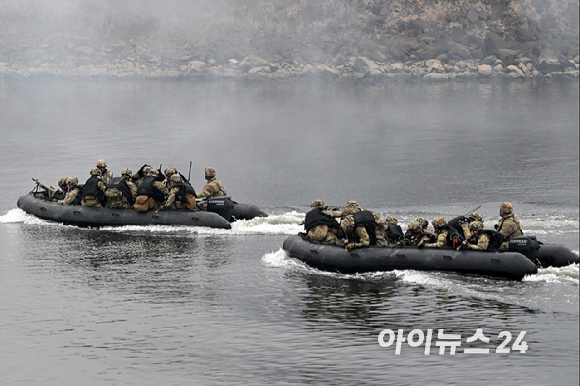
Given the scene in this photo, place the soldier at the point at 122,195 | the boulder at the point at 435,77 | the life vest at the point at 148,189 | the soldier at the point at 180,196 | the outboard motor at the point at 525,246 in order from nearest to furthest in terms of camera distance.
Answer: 1. the outboard motor at the point at 525,246
2. the soldier at the point at 180,196
3. the life vest at the point at 148,189
4. the soldier at the point at 122,195
5. the boulder at the point at 435,77

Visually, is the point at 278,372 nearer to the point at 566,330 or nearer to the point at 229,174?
the point at 566,330

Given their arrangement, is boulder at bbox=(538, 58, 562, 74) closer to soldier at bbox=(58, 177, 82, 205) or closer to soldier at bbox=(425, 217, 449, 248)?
soldier at bbox=(58, 177, 82, 205)

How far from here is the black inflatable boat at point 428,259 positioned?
23891mm

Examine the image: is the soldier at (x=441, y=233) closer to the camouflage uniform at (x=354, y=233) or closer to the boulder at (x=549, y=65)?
the camouflage uniform at (x=354, y=233)

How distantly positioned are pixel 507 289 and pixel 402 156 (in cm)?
2518

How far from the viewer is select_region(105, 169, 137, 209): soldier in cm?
3300

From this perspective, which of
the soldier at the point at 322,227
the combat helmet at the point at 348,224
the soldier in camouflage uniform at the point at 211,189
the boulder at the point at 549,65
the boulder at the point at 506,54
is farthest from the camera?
the boulder at the point at 506,54

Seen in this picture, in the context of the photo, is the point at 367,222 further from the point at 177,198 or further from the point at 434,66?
the point at 434,66

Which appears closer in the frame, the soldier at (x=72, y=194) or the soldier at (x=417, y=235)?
the soldier at (x=417, y=235)

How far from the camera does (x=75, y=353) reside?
20.3m

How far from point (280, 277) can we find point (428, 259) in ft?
15.1

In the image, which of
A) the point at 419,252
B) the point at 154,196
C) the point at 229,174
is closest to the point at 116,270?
the point at 154,196

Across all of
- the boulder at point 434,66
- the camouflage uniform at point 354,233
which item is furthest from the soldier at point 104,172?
the boulder at point 434,66

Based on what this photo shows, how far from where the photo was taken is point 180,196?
32.2 metres
